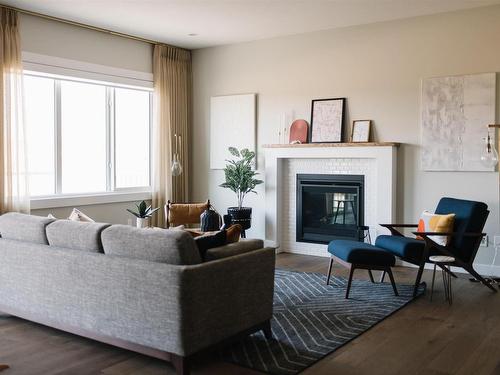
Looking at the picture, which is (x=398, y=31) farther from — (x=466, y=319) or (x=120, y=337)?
(x=120, y=337)

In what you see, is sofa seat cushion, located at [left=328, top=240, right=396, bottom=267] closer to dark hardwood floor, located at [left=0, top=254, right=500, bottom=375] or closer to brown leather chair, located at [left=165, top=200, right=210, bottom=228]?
dark hardwood floor, located at [left=0, top=254, right=500, bottom=375]

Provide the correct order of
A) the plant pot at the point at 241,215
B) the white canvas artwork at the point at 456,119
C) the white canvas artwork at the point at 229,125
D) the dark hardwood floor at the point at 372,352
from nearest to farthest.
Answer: the dark hardwood floor at the point at 372,352 < the white canvas artwork at the point at 456,119 < the plant pot at the point at 241,215 < the white canvas artwork at the point at 229,125

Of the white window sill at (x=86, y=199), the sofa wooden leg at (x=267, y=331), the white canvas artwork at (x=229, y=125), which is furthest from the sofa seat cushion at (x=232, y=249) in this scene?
the white canvas artwork at (x=229, y=125)

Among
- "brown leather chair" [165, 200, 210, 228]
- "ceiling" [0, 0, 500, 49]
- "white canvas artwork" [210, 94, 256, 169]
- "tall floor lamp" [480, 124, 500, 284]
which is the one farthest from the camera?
"white canvas artwork" [210, 94, 256, 169]

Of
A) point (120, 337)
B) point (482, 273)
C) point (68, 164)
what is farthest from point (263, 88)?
point (120, 337)

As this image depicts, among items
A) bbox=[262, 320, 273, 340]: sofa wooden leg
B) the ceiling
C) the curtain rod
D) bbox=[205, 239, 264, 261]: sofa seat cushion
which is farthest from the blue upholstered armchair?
the curtain rod

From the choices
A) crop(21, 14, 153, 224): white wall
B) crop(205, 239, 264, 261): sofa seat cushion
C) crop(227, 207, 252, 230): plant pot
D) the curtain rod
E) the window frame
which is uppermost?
the curtain rod

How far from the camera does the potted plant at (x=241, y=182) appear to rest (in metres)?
6.99

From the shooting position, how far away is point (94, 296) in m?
3.45

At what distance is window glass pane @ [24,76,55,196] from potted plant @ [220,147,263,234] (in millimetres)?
2109

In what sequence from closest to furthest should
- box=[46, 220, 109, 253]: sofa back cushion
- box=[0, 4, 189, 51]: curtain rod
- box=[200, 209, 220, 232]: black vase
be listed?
box=[46, 220, 109, 253]: sofa back cushion < box=[200, 209, 220, 232]: black vase < box=[0, 4, 189, 51]: curtain rod

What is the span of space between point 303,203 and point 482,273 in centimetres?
225

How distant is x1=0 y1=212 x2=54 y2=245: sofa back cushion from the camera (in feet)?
12.7

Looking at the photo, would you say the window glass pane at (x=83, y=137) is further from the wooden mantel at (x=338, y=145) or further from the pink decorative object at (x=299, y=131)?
the pink decorative object at (x=299, y=131)
